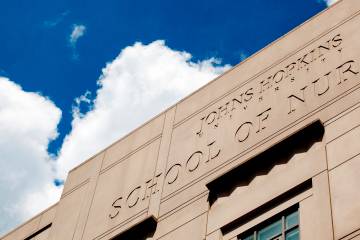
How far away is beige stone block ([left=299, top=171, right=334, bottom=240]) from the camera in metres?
13.6

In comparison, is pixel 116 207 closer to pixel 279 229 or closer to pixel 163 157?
pixel 163 157

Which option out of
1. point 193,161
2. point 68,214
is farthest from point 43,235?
point 193,161

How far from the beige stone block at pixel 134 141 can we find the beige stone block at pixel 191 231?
448 cm

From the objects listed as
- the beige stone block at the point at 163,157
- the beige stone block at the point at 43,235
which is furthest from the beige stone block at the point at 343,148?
the beige stone block at the point at 43,235

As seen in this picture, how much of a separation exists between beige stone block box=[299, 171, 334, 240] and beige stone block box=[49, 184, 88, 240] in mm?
7810

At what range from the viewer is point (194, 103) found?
2109 centimetres

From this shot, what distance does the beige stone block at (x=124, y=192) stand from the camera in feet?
63.2

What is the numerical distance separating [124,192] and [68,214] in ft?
7.23

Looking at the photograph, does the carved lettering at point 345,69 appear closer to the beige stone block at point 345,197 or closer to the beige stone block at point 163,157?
the beige stone block at point 345,197

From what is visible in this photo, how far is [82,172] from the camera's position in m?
22.7

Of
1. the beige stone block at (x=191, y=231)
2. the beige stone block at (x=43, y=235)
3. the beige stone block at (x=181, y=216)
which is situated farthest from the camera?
the beige stone block at (x=43, y=235)

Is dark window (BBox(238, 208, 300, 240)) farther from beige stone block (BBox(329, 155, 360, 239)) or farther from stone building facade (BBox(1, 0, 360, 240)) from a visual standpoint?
beige stone block (BBox(329, 155, 360, 239))

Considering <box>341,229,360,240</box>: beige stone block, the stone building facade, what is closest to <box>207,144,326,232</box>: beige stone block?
the stone building facade

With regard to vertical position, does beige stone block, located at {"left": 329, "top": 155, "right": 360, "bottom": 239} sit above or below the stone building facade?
below
